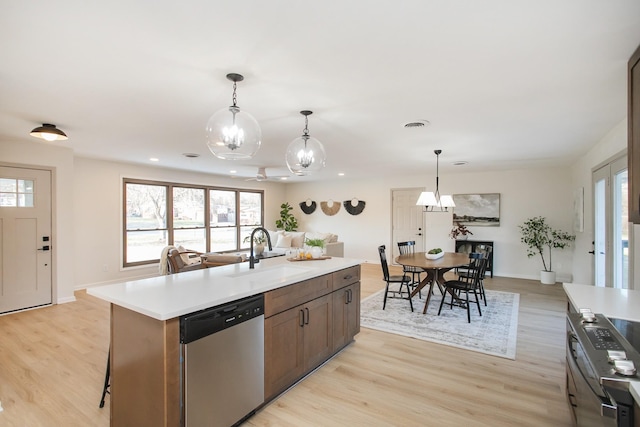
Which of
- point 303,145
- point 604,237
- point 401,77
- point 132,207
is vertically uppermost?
point 401,77

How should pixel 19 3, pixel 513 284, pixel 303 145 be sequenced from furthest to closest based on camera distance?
pixel 513 284
pixel 303 145
pixel 19 3

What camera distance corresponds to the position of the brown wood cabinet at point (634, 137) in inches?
69.7

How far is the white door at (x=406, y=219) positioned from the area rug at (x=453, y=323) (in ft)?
10.0

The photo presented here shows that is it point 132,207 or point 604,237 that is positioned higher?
point 132,207

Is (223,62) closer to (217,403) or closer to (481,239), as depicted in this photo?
(217,403)

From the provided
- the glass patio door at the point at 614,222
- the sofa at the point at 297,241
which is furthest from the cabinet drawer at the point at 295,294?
the sofa at the point at 297,241

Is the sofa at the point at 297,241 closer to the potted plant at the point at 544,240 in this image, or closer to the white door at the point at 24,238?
the potted plant at the point at 544,240

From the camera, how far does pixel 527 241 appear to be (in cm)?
663

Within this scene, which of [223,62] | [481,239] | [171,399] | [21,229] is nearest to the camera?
[171,399]

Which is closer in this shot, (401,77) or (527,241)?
(401,77)

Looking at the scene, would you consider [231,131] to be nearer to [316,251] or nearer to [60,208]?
[316,251]

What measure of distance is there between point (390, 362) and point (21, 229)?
5204 millimetres

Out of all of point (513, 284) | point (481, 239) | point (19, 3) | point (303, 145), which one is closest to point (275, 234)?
point (481, 239)

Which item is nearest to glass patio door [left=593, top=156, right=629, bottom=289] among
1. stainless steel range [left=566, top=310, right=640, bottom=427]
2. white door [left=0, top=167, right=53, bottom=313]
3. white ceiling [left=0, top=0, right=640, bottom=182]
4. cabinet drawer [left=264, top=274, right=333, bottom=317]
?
white ceiling [left=0, top=0, right=640, bottom=182]
